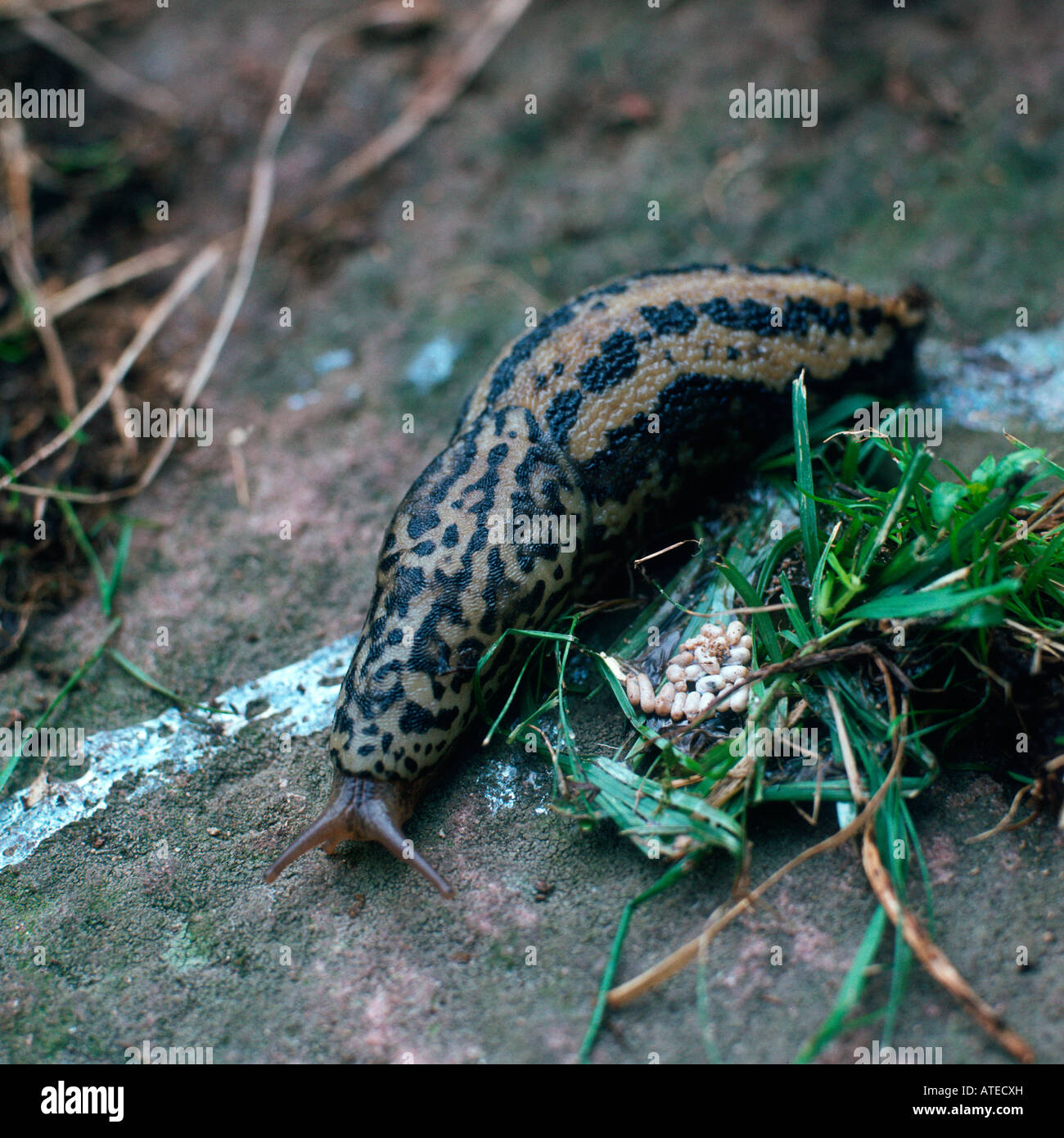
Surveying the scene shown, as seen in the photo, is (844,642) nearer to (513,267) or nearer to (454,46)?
(513,267)

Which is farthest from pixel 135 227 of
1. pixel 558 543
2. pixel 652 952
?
pixel 652 952
